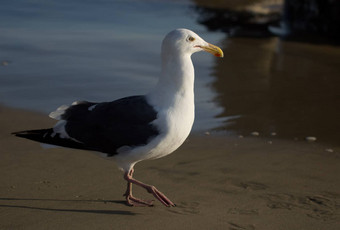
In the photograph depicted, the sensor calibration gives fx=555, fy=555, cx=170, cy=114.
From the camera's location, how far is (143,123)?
13.1 feet

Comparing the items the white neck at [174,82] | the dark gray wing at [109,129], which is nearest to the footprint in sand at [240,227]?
the dark gray wing at [109,129]

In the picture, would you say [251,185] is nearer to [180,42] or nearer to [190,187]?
[190,187]

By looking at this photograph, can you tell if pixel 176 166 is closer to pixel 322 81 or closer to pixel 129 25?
pixel 322 81

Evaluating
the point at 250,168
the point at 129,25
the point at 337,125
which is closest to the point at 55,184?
the point at 250,168

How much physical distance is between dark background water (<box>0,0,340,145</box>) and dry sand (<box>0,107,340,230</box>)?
26.8 inches

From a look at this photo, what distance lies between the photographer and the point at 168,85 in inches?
162

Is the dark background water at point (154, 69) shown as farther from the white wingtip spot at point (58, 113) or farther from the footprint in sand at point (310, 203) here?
the white wingtip spot at point (58, 113)

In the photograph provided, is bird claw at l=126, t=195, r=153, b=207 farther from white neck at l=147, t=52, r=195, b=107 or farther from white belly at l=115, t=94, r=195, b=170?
white neck at l=147, t=52, r=195, b=107

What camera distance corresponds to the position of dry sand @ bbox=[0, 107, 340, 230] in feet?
12.5

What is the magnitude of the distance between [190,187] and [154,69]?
4.17m

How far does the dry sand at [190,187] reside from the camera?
3814 mm

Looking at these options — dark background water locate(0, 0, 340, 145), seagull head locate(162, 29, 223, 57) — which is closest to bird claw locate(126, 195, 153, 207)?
seagull head locate(162, 29, 223, 57)

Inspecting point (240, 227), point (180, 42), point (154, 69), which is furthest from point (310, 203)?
point (154, 69)

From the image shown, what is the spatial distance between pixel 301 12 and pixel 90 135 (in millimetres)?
9228
